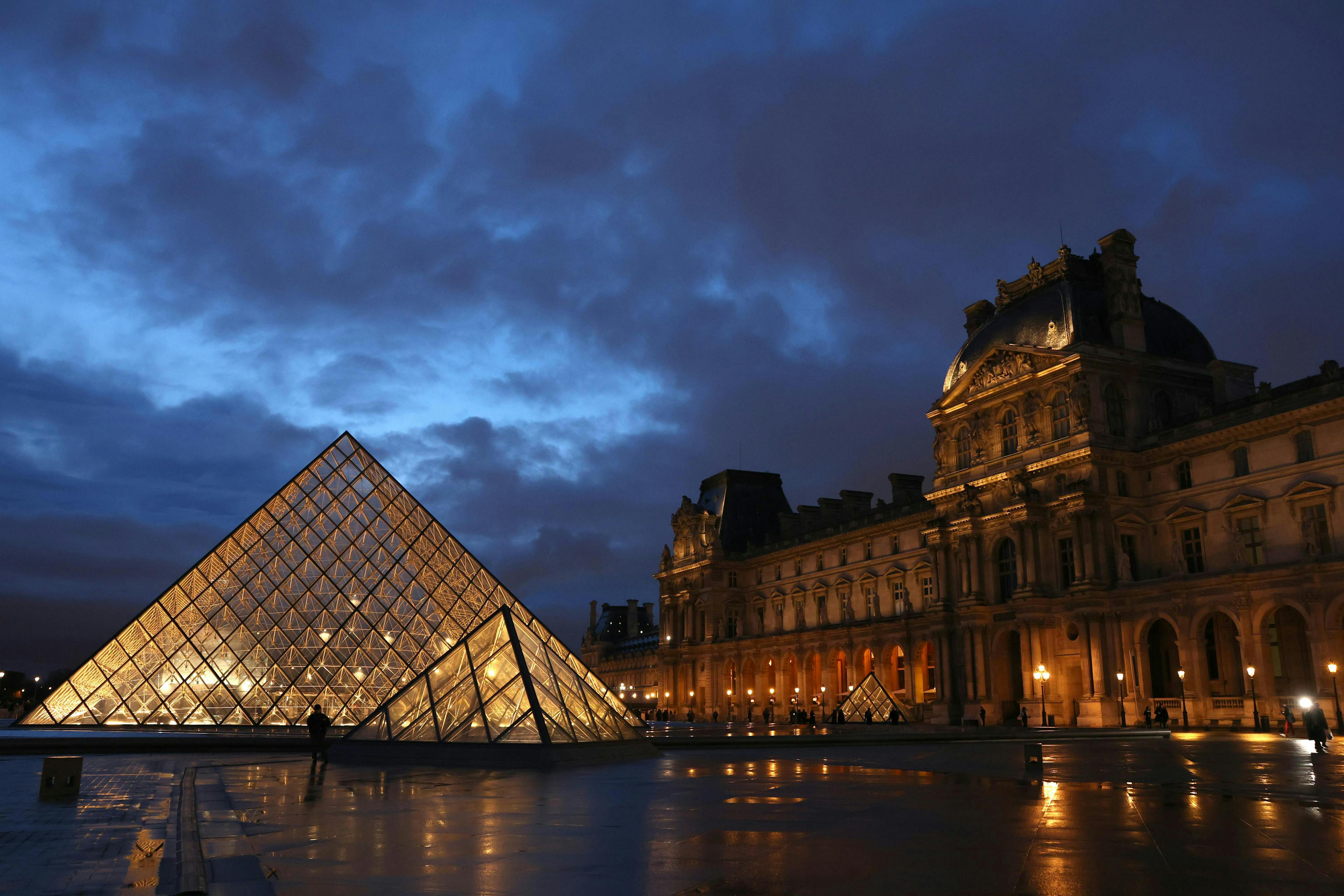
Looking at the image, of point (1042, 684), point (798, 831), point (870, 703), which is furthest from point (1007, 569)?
point (798, 831)

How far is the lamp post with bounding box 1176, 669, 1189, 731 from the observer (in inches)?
1380

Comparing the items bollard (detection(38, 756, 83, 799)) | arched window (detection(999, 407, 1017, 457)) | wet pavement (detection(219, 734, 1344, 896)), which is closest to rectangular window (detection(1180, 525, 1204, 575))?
arched window (detection(999, 407, 1017, 457))

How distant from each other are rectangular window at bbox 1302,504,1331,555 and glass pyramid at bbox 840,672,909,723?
57.6 feet

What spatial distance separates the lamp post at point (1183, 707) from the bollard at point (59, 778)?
33.5m

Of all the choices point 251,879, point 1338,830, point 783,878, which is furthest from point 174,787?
point 1338,830

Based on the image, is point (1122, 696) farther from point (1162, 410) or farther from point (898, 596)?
point (898, 596)

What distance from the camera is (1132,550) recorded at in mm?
41219

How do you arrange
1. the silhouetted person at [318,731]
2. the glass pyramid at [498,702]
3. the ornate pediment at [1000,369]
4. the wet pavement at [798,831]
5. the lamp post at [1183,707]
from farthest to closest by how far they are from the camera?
the ornate pediment at [1000,369]
the lamp post at [1183,707]
the silhouetted person at [318,731]
the glass pyramid at [498,702]
the wet pavement at [798,831]

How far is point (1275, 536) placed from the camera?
36031mm

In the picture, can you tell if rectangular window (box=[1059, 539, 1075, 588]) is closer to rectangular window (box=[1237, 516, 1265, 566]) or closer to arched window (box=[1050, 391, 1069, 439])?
arched window (box=[1050, 391, 1069, 439])

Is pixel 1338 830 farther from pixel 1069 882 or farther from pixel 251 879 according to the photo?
pixel 251 879

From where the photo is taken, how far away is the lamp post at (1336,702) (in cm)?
3067

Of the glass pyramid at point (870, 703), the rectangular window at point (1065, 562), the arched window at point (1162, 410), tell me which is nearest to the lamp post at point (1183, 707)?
the rectangular window at point (1065, 562)

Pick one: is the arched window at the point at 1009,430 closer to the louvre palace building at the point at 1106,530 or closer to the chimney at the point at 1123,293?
the louvre palace building at the point at 1106,530
